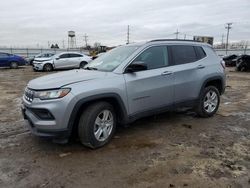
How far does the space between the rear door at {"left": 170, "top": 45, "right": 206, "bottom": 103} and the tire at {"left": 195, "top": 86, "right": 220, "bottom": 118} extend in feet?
0.88

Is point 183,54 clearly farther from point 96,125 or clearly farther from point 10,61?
point 10,61

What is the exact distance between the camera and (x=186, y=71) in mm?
6211

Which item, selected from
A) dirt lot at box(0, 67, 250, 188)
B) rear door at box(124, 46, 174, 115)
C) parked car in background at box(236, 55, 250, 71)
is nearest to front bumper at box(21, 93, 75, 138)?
dirt lot at box(0, 67, 250, 188)

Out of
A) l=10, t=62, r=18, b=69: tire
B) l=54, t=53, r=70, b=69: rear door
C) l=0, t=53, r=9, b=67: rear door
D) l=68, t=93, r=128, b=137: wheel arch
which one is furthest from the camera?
l=10, t=62, r=18, b=69: tire

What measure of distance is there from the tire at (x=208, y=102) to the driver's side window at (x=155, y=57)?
1.31m

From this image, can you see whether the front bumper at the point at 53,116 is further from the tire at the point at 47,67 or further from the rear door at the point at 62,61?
the rear door at the point at 62,61

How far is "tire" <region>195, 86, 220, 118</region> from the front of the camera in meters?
6.68

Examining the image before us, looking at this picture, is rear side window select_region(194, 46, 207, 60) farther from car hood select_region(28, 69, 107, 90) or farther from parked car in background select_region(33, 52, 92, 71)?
parked car in background select_region(33, 52, 92, 71)

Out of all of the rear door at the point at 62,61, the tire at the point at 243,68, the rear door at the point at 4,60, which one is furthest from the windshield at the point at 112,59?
the rear door at the point at 4,60

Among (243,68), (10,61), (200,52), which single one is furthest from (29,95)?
(10,61)

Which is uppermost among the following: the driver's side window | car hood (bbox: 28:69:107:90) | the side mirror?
the driver's side window

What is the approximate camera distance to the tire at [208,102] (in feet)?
21.9

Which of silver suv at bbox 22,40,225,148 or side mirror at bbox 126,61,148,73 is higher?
side mirror at bbox 126,61,148,73

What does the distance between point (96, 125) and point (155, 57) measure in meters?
1.86
